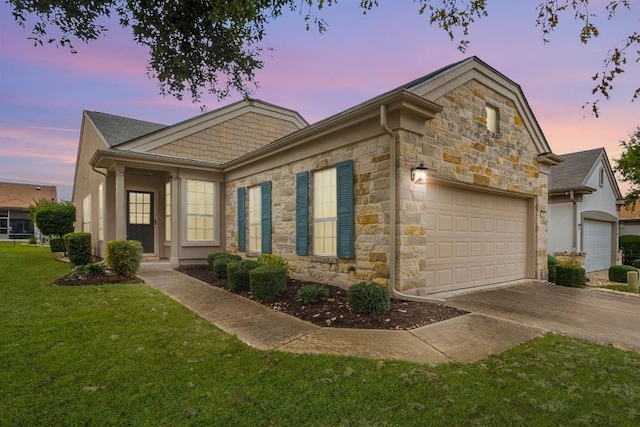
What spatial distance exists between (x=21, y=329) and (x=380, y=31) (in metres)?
6.34

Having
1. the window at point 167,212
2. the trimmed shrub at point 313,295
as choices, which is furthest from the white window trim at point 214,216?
the trimmed shrub at point 313,295

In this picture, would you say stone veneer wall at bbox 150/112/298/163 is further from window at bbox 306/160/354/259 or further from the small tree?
the small tree

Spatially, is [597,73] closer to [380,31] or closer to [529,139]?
[380,31]

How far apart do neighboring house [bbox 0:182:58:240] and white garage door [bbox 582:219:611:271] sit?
38.0 metres

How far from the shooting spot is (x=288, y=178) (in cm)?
834

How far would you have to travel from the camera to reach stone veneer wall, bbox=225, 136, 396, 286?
5910mm

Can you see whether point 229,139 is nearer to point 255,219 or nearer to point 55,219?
point 255,219

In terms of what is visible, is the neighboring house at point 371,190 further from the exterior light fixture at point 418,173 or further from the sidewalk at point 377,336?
the sidewalk at point 377,336

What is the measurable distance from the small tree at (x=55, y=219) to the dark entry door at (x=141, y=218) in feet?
15.7

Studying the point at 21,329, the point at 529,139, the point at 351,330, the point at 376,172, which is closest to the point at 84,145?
the point at 21,329

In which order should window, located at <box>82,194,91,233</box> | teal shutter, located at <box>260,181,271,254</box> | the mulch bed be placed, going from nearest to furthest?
the mulch bed
teal shutter, located at <box>260,181,271,254</box>
window, located at <box>82,194,91,233</box>

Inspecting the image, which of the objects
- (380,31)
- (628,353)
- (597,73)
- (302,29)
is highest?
(380,31)

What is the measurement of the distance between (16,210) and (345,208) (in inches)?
1427

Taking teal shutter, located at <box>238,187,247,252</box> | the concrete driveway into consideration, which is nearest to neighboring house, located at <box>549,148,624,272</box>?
the concrete driveway
